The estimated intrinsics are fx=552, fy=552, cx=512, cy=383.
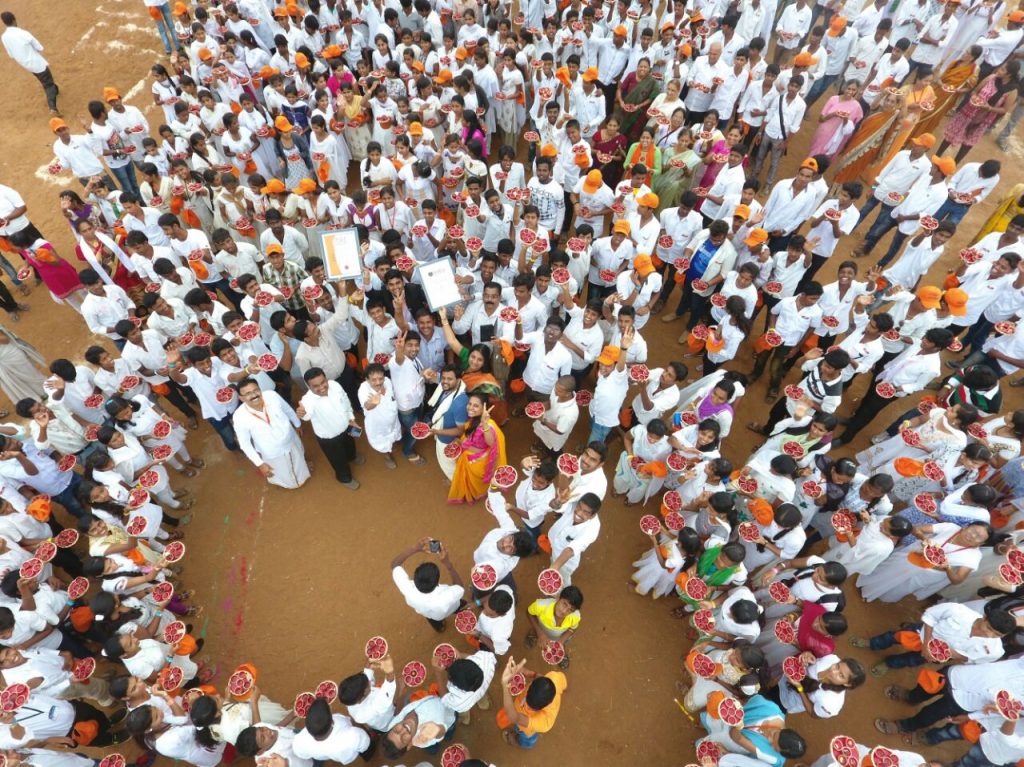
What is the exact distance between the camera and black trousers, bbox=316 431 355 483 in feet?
22.8

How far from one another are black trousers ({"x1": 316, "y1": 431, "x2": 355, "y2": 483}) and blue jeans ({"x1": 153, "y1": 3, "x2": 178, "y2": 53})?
46.7 feet

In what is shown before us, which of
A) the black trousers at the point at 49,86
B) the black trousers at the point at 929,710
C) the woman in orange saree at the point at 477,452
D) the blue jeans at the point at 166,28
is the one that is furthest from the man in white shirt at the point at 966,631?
the blue jeans at the point at 166,28

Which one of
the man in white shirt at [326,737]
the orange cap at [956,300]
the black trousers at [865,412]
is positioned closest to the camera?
the man in white shirt at [326,737]

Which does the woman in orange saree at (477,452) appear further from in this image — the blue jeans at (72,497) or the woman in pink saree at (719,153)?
the woman in pink saree at (719,153)

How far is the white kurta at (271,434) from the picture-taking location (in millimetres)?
6316

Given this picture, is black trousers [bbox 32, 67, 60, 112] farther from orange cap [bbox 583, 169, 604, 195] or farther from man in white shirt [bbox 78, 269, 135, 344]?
orange cap [bbox 583, 169, 604, 195]

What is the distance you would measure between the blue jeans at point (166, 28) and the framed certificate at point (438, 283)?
13.7 meters

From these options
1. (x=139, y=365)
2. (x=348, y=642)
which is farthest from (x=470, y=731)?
(x=139, y=365)

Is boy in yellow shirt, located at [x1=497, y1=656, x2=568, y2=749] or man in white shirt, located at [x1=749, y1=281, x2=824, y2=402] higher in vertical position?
man in white shirt, located at [x1=749, y1=281, x2=824, y2=402]

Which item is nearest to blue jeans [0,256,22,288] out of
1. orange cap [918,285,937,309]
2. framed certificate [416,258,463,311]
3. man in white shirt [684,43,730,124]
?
framed certificate [416,258,463,311]

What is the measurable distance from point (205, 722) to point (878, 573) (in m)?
6.91

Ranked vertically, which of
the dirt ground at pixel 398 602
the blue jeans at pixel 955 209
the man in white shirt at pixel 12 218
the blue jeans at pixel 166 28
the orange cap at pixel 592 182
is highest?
the blue jeans at pixel 166 28

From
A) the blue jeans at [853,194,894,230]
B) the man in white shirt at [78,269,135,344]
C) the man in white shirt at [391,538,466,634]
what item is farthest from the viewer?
the blue jeans at [853,194,894,230]

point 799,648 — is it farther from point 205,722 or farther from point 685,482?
point 205,722
